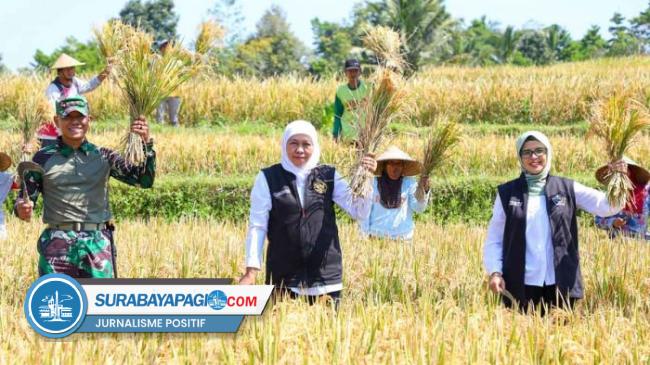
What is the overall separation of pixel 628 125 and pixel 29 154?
446 centimetres

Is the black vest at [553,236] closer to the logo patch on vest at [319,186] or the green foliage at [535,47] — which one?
the logo patch on vest at [319,186]

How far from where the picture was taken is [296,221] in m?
4.61

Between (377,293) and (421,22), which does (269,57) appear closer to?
(421,22)

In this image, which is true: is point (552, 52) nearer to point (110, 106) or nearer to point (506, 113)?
point (506, 113)

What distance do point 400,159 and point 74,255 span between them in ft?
10.1

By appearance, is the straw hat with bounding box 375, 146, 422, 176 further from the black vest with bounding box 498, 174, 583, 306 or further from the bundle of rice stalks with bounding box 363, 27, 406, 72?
the black vest with bounding box 498, 174, 583, 306

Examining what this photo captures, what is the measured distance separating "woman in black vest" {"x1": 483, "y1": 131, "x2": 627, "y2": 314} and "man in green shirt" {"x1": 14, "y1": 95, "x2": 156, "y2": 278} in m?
1.98

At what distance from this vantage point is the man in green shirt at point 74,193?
465 cm

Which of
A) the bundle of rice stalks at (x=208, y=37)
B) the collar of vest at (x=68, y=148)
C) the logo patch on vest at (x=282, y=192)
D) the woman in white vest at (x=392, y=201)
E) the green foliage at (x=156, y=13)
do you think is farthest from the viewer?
the green foliage at (x=156, y=13)

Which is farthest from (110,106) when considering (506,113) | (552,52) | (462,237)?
(552,52)

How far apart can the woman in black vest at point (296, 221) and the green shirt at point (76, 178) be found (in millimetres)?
683

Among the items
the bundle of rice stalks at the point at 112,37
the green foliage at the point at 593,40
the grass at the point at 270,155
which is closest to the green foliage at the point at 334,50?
the green foliage at the point at 593,40

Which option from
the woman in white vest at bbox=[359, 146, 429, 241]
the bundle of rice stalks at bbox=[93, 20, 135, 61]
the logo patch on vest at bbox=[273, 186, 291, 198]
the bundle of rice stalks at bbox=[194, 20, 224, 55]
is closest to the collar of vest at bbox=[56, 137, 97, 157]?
the bundle of rice stalks at bbox=[93, 20, 135, 61]

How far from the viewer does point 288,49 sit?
5000 cm
